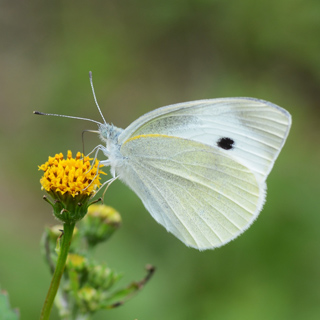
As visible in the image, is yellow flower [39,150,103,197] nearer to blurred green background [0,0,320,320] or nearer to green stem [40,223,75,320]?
green stem [40,223,75,320]

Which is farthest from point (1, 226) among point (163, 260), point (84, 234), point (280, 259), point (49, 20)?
point (49, 20)

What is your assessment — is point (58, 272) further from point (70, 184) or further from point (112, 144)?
point (112, 144)

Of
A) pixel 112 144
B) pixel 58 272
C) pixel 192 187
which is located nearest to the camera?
pixel 58 272

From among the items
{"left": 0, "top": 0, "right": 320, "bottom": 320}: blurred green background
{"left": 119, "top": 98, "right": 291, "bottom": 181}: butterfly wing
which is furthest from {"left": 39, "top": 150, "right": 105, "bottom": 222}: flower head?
{"left": 0, "top": 0, "right": 320, "bottom": 320}: blurred green background

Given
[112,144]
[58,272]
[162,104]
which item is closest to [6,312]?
[58,272]

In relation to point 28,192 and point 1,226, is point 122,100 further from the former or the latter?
point 1,226

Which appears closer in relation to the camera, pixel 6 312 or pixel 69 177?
pixel 6 312

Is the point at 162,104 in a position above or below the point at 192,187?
above
